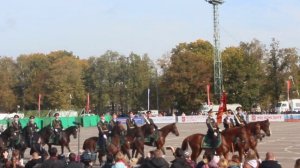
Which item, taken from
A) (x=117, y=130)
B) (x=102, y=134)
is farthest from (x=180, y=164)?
(x=117, y=130)

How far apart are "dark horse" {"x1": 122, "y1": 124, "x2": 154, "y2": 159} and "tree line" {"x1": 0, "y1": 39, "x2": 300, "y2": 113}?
224ft

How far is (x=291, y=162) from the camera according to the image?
26859mm

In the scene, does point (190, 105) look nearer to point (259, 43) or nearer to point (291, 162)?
point (259, 43)

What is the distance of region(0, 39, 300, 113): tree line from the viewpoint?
9888 cm

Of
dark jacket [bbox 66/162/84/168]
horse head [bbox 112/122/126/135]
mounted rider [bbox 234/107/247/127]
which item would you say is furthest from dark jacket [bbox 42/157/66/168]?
mounted rider [bbox 234/107/247/127]

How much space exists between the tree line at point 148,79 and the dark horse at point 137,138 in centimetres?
6827

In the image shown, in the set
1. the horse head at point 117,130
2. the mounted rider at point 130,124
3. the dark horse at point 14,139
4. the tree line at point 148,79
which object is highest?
the tree line at point 148,79

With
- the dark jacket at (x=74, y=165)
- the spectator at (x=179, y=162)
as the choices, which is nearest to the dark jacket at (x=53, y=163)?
the dark jacket at (x=74, y=165)

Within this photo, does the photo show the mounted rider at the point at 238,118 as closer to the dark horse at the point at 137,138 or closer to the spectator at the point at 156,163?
the dark horse at the point at 137,138

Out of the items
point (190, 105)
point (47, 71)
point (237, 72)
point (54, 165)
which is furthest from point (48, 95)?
point (54, 165)

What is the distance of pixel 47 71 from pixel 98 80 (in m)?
11.1

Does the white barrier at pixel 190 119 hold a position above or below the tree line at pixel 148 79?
below

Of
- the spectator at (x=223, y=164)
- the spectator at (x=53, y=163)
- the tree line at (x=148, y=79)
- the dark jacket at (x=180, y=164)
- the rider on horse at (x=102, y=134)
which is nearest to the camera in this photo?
the spectator at (x=223, y=164)

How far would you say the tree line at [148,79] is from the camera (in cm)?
9888
